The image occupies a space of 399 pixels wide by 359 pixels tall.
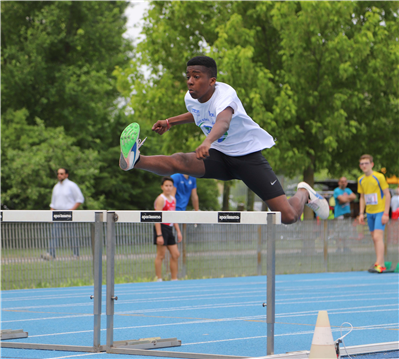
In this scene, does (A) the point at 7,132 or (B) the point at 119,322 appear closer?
(B) the point at 119,322

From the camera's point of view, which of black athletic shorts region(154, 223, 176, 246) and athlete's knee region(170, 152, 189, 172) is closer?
athlete's knee region(170, 152, 189, 172)

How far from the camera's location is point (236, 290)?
33.1ft

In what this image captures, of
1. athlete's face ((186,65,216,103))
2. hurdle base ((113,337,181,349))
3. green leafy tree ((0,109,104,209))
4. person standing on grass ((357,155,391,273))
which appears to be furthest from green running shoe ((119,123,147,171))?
green leafy tree ((0,109,104,209))

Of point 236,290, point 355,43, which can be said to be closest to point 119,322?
point 236,290

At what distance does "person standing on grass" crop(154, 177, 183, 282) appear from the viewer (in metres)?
10.8

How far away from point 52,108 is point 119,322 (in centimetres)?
2182

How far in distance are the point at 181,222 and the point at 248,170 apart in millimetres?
877

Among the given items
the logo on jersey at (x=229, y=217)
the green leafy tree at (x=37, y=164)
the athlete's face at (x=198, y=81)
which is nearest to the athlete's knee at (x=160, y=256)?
the athlete's face at (x=198, y=81)

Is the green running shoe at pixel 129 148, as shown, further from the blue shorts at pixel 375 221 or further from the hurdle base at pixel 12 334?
the blue shorts at pixel 375 221

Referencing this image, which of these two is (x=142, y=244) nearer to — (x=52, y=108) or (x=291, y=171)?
(x=291, y=171)

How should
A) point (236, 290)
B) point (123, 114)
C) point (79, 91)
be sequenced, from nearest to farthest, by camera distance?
point (236, 290), point (79, 91), point (123, 114)

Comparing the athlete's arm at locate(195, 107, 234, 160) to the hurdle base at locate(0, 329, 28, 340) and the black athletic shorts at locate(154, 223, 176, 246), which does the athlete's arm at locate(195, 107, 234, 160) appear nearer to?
the hurdle base at locate(0, 329, 28, 340)

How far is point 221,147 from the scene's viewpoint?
5.58 metres

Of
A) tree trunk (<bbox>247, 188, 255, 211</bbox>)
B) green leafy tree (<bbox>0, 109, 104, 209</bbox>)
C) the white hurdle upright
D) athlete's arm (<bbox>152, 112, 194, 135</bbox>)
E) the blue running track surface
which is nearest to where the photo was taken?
the white hurdle upright
